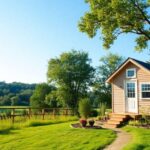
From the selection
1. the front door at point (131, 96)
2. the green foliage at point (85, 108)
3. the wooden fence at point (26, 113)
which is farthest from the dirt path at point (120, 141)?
the wooden fence at point (26, 113)

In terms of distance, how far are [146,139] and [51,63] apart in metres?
37.7

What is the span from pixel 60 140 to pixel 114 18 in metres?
11.7

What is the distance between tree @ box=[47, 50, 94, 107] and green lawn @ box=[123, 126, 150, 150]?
29982mm

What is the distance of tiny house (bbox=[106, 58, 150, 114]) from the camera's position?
25.7 metres

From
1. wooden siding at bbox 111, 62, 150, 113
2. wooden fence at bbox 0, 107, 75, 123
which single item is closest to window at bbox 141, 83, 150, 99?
wooden siding at bbox 111, 62, 150, 113

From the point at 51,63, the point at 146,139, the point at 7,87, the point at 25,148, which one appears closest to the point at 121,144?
the point at 146,139

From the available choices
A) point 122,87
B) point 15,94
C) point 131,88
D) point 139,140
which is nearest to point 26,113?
point 122,87

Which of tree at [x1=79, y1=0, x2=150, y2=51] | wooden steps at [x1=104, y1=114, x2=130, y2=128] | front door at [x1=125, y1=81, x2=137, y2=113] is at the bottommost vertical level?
wooden steps at [x1=104, y1=114, x2=130, y2=128]

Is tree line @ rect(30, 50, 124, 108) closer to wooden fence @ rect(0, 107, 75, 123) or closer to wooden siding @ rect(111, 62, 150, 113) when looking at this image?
wooden fence @ rect(0, 107, 75, 123)

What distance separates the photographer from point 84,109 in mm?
29016

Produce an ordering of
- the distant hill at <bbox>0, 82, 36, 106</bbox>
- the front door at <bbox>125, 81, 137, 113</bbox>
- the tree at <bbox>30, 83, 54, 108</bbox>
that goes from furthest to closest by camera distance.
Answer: the distant hill at <bbox>0, 82, 36, 106</bbox> < the tree at <bbox>30, 83, 54, 108</bbox> < the front door at <bbox>125, 81, 137, 113</bbox>

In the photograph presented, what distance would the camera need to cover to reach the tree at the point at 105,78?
53.2 meters

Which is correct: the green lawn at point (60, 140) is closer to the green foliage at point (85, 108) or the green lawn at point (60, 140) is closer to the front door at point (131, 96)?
the front door at point (131, 96)

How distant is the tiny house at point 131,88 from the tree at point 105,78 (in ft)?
81.0
